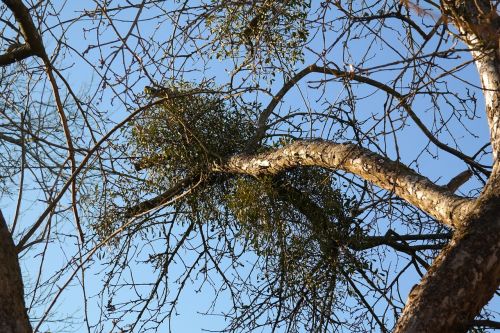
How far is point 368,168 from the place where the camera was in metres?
2.05

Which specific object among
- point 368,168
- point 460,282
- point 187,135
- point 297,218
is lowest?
point 460,282

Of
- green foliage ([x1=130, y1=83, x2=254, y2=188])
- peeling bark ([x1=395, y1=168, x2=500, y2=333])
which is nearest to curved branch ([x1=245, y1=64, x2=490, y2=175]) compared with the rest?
green foliage ([x1=130, y1=83, x2=254, y2=188])

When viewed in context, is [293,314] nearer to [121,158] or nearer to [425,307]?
[121,158]

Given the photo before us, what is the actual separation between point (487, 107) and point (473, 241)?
0.52m

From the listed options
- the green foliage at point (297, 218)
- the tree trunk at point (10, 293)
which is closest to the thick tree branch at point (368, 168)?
the green foliage at point (297, 218)

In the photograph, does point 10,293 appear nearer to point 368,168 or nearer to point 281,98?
point 368,168

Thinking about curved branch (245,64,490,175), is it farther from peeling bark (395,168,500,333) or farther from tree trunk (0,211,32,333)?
tree trunk (0,211,32,333)

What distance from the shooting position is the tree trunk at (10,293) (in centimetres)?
146

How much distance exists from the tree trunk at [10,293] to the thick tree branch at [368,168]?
0.80m

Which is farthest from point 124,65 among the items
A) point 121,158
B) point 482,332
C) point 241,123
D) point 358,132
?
point 482,332

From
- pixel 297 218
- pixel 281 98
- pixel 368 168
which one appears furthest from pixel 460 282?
pixel 281 98

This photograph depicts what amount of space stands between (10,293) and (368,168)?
3.15 ft

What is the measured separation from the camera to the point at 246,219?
8.36 feet

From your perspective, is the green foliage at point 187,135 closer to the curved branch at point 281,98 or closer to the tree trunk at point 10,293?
the curved branch at point 281,98
